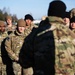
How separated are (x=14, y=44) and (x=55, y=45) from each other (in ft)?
14.1

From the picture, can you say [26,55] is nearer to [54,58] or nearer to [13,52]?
[54,58]

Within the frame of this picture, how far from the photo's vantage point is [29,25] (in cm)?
1128

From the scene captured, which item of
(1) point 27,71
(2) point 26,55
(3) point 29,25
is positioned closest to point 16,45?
(1) point 27,71

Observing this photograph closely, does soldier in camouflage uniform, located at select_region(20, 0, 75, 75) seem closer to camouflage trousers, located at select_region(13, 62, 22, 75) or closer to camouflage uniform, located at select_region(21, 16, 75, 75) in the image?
camouflage uniform, located at select_region(21, 16, 75, 75)

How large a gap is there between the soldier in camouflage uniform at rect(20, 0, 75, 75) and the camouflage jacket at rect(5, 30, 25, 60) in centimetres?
406

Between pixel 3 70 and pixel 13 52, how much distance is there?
99 cm

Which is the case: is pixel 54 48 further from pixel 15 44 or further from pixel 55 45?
pixel 15 44

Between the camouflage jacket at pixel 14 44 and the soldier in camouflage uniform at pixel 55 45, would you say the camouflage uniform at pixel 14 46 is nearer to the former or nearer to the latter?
the camouflage jacket at pixel 14 44

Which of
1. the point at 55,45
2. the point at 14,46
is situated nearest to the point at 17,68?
the point at 14,46

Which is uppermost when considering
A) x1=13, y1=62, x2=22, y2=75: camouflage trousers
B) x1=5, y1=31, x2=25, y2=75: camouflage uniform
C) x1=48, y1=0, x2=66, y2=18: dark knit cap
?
x1=48, y1=0, x2=66, y2=18: dark knit cap

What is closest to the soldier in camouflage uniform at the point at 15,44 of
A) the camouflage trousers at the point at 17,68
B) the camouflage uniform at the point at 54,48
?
the camouflage trousers at the point at 17,68

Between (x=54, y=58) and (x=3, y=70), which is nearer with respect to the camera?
(x=54, y=58)

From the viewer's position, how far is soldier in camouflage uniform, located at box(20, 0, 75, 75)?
13.3ft

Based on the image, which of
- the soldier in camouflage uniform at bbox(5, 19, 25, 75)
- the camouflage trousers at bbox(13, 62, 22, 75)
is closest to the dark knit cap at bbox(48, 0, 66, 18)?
the soldier in camouflage uniform at bbox(5, 19, 25, 75)
